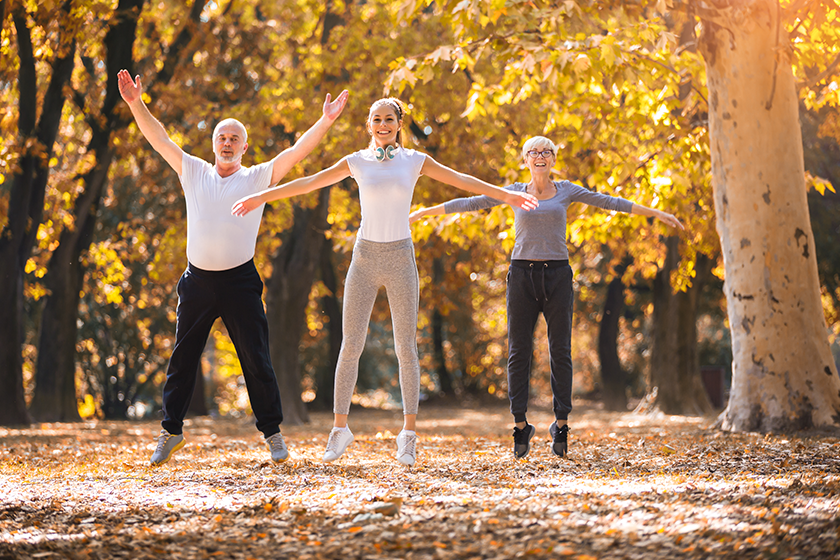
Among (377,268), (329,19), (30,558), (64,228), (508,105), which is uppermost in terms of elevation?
(329,19)

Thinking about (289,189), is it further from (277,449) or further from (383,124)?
(277,449)

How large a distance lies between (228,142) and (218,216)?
1.65ft

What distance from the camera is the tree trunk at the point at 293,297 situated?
13.4m

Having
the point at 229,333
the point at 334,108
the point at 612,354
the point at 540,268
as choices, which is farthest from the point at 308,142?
the point at 612,354

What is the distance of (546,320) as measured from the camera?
5254mm

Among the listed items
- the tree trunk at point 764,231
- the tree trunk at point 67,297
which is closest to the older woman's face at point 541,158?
the tree trunk at point 764,231

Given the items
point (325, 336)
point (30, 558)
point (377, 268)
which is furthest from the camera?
point (325, 336)

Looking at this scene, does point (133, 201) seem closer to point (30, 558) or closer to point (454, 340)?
point (454, 340)

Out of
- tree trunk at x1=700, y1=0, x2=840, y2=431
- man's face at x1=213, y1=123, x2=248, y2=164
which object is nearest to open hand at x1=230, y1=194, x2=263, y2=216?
man's face at x1=213, y1=123, x2=248, y2=164

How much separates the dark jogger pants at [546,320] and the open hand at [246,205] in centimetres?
173

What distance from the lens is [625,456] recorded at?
5414 mm

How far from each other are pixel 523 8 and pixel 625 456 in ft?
15.2

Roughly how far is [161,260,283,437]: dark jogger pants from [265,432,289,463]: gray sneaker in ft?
0.13

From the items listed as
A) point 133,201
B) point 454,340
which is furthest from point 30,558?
point 454,340
